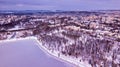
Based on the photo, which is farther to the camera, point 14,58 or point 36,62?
point 14,58

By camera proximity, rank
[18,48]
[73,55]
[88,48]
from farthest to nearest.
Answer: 1. [18,48]
2. [88,48]
3. [73,55]

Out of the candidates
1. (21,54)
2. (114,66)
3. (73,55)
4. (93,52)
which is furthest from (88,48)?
(114,66)

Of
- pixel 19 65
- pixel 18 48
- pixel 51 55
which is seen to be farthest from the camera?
pixel 18 48

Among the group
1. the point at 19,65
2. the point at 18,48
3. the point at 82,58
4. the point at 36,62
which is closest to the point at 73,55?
the point at 82,58

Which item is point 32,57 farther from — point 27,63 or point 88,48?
point 88,48

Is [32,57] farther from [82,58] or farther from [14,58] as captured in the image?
[82,58]

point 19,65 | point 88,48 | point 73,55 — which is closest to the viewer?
point 19,65

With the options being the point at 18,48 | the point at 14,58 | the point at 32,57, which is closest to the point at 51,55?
the point at 32,57

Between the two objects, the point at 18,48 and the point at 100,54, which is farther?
the point at 18,48

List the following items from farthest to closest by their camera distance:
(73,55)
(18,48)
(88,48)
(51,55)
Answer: (18,48) < (88,48) < (51,55) < (73,55)
